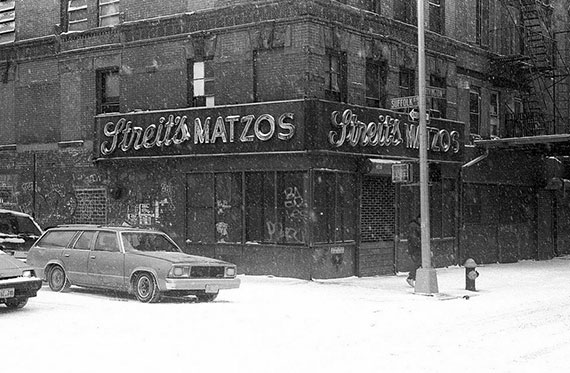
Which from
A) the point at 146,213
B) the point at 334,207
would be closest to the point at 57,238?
the point at 146,213

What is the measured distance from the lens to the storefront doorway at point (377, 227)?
24438 mm

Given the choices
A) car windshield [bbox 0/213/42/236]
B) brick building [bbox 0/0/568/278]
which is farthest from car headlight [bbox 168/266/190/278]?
car windshield [bbox 0/213/42/236]

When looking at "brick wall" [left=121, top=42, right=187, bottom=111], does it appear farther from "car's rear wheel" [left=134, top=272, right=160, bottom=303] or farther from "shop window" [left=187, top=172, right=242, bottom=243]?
"car's rear wheel" [left=134, top=272, right=160, bottom=303]

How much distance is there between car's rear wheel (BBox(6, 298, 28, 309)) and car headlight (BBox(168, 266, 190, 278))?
270 centimetres

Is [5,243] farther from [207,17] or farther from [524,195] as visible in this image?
[524,195]

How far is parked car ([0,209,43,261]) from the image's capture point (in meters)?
20.5

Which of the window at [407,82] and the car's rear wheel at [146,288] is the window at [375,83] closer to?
the window at [407,82]

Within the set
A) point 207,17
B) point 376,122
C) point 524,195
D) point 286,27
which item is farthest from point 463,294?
point 524,195

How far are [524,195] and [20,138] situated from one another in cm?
1880

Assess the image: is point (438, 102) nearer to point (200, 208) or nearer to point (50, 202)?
point (200, 208)

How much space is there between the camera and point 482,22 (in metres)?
31.0

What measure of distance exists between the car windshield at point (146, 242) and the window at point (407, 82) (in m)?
11.3

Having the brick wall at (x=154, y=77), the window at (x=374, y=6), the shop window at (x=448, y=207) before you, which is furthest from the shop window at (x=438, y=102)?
the brick wall at (x=154, y=77)

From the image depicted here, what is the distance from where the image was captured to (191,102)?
24.9 meters
